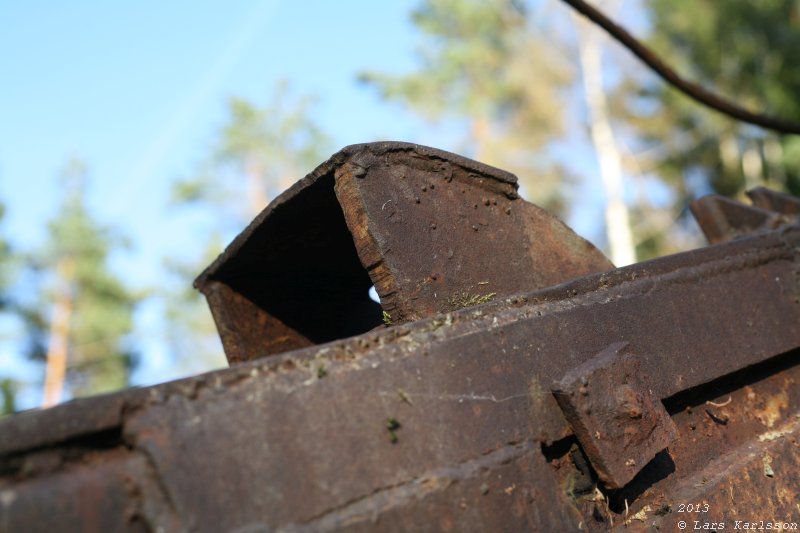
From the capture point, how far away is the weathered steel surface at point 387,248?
82.5 inches

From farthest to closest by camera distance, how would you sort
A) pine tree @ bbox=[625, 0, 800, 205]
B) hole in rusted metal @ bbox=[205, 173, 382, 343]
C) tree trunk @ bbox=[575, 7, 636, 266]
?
tree trunk @ bbox=[575, 7, 636, 266]
pine tree @ bbox=[625, 0, 800, 205]
hole in rusted metal @ bbox=[205, 173, 382, 343]

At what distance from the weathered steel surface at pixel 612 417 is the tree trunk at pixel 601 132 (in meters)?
22.6

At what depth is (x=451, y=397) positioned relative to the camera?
1.69m

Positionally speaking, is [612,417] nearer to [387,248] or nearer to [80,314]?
[387,248]

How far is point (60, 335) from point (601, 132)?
57.6 ft

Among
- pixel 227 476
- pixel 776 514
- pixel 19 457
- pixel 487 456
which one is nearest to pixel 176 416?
pixel 227 476

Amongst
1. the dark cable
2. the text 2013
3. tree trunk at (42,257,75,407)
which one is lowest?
the text 2013

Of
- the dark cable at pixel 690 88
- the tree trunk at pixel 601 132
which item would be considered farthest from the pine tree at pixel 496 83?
the dark cable at pixel 690 88

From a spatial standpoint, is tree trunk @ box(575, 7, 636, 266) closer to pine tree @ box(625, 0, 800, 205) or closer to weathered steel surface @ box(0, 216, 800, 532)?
pine tree @ box(625, 0, 800, 205)

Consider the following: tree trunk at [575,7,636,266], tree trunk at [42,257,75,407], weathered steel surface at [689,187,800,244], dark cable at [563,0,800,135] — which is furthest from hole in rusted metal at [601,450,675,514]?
tree trunk at [575,7,636,266]

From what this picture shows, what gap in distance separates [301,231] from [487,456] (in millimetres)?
1192

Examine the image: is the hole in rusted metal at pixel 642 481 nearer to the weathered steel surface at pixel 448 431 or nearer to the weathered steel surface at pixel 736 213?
the weathered steel surface at pixel 448 431

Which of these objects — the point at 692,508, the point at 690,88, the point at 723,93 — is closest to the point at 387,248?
the point at 692,508

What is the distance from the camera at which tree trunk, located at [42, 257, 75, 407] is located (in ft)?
69.4
